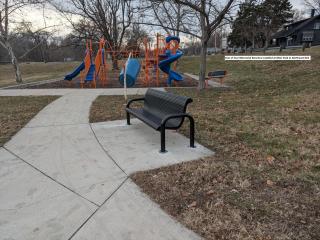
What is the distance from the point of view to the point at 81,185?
3332mm

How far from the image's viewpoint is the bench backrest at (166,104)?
4488 mm

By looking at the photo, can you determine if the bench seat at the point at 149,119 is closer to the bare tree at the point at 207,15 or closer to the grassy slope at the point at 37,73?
the bare tree at the point at 207,15

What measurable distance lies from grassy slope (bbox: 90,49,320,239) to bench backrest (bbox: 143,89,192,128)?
620 mm

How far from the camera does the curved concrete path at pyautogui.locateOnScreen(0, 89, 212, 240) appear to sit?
2.53 m

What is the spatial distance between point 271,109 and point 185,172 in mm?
4259

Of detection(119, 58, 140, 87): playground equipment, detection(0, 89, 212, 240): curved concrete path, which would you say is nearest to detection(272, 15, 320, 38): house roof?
detection(119, 58, 140, 87): playground equipment

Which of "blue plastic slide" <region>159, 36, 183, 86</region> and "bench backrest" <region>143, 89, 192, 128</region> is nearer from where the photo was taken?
"bench backrest" <region>143, 89, 192, 128</region>

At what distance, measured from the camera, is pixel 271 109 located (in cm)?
697

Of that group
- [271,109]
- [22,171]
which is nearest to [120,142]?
[22,171]

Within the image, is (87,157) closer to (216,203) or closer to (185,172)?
(185,172)

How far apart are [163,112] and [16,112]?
454 cm

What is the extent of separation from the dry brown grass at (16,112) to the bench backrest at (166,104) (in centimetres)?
274

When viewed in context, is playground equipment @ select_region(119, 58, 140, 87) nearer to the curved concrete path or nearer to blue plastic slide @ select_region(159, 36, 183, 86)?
blue plastic slide @ select_region(159, 36, 183, 86)

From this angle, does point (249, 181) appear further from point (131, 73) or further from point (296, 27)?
point (296, 27)
